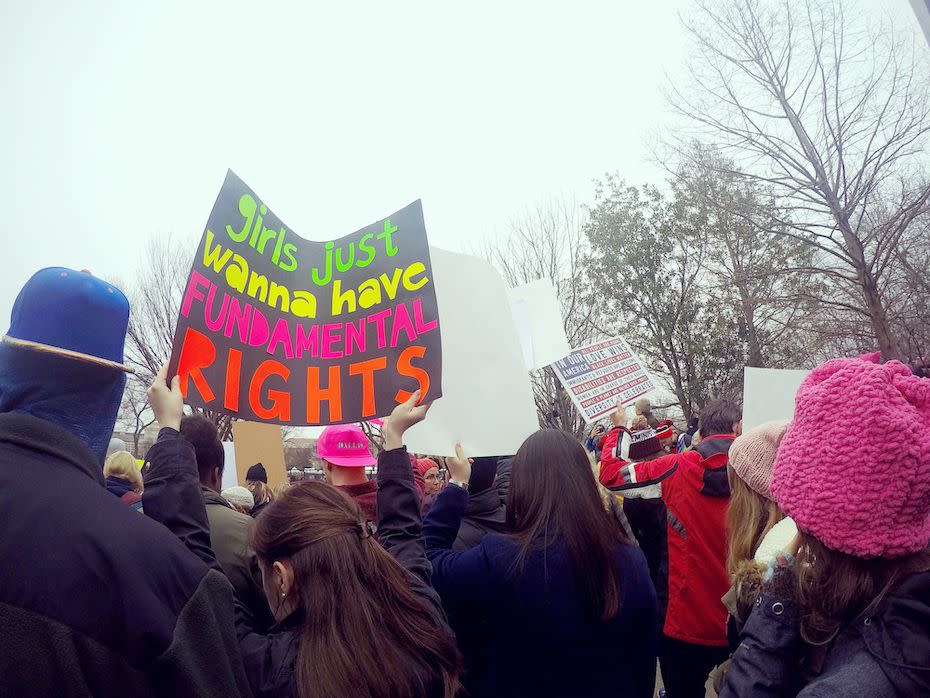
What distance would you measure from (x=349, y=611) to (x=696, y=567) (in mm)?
2576

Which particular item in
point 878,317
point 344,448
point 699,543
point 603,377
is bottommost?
point 699,543

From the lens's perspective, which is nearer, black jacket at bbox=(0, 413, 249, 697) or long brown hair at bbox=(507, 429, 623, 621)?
black jacket at bbox=(0, 413, 249, 697)

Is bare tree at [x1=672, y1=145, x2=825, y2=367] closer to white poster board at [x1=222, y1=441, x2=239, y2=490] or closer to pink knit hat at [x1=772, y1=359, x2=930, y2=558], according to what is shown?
white poster board at [x1=222, y1=441, x2=239, y2=490]

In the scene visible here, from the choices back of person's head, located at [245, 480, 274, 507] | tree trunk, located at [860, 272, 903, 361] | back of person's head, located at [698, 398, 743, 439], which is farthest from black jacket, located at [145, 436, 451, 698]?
tree trunk, located at [860, 272, 903, 361]

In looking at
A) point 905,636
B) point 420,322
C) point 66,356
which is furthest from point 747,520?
point 66,356

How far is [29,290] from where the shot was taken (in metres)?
1.52

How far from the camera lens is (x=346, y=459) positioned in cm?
396

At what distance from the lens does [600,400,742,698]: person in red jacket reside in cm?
370

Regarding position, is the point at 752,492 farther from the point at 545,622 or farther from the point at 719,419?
the point at 719,419

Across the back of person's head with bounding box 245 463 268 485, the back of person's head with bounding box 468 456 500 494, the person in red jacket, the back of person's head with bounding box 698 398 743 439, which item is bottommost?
the person in red jacket

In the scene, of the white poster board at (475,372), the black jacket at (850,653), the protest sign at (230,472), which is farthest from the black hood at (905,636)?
the protest sign at (230,472)

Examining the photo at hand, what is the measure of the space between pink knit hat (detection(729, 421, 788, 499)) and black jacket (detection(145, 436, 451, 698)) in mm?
1411

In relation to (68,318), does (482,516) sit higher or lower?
lower

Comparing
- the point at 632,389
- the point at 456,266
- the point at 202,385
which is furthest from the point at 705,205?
the point at 202,385
